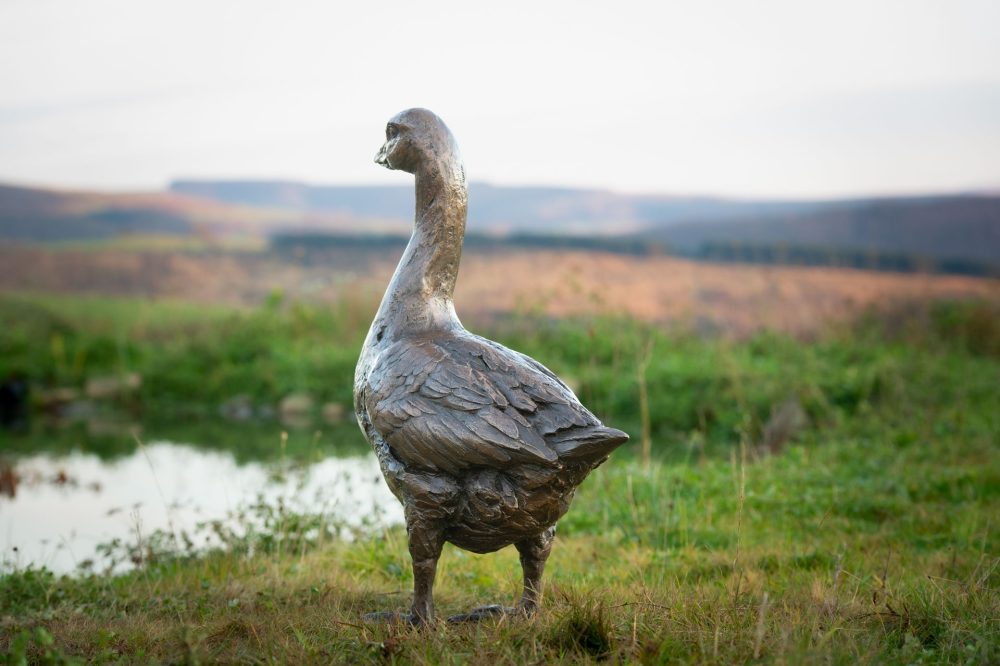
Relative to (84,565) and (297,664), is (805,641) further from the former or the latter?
(84,565)

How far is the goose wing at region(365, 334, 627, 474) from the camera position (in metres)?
3.65

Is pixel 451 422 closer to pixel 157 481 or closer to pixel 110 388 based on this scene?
pixel 157 481

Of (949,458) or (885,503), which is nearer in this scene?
(885,503)

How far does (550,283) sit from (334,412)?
22.7 ft

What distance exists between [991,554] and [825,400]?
5471mm

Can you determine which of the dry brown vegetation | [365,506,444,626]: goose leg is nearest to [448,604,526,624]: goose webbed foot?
[365,506,444,626]: goose leg

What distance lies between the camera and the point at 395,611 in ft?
13.4

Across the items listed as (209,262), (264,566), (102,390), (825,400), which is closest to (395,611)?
(264,566)

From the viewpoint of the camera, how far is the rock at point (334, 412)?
13.2 metres

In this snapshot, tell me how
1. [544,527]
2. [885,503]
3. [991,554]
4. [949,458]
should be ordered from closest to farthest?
[544,527] → [991,554] → [885,503] → [949,458]

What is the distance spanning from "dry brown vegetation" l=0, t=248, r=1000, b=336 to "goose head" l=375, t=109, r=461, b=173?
30.5 ft

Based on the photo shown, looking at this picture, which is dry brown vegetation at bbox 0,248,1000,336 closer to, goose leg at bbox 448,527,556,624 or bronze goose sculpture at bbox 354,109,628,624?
bronze goose sculpture at bbox 354,109,628,624

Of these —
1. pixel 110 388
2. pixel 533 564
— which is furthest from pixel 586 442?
pixel 110 388

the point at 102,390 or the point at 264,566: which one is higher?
the point at 264,566
